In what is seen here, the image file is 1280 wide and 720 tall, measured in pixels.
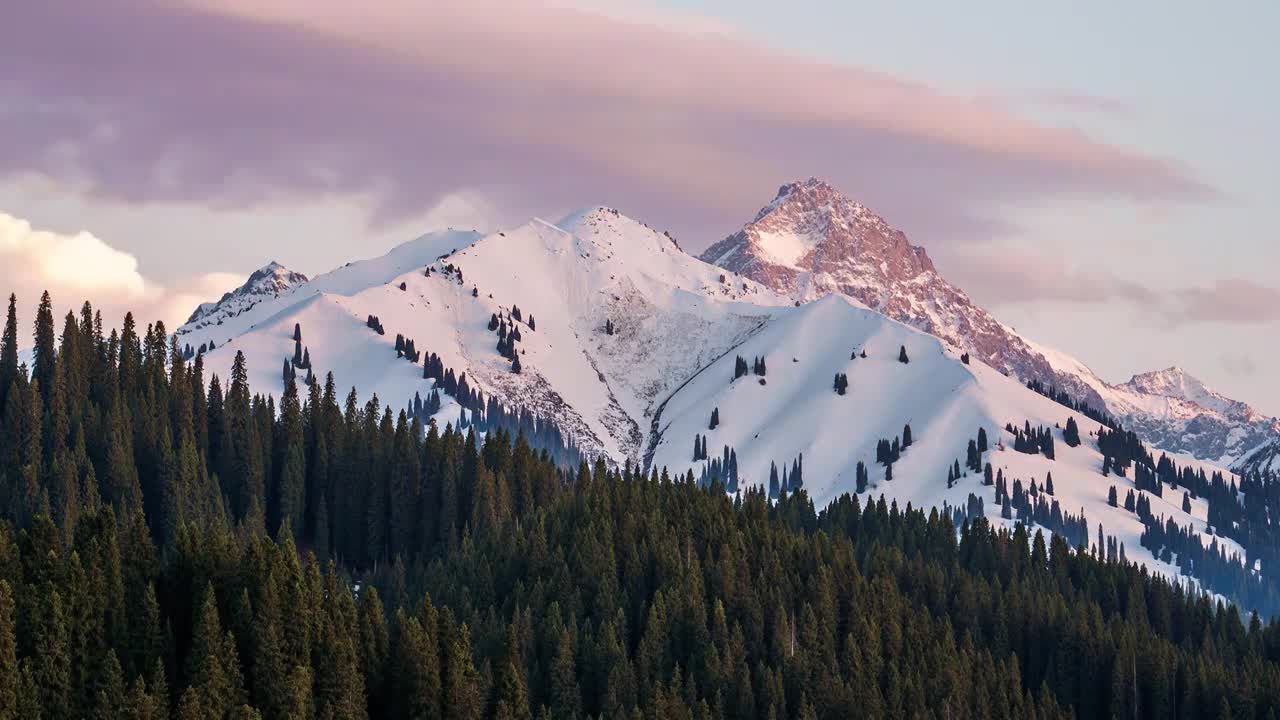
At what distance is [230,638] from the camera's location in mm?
168625

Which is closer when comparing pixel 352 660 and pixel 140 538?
pixel 352 660

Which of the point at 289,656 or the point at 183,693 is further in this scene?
the point at 289,656

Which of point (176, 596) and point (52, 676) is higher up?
point (176, 596)

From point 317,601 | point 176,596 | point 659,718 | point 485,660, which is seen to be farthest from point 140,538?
point 659,718

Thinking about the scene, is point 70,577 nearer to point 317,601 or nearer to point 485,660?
point 317,601

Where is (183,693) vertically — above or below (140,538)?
below

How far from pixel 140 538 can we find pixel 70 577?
1523cm

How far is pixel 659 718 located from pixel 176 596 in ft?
159

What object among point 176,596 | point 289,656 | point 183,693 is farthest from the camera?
point 176,596

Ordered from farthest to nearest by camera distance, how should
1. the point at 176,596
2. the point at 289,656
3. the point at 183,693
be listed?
the point at 176,596 < the point at 289,656 < the point at 183,693

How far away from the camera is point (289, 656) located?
17638 cm

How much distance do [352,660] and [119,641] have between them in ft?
67.7

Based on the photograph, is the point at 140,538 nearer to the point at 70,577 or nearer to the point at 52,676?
the point at 70,577

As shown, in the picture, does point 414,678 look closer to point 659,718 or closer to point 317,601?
point 317,601
